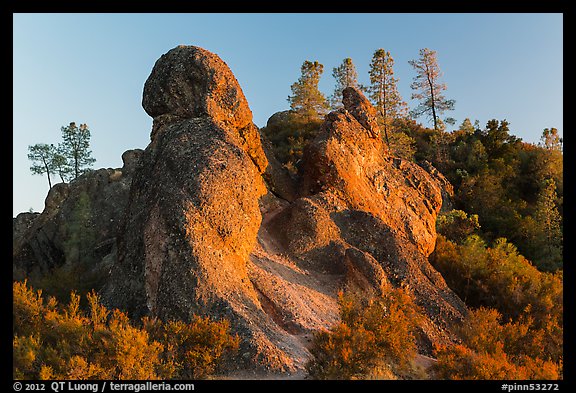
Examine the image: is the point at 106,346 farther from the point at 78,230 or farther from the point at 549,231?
the point at 549,231

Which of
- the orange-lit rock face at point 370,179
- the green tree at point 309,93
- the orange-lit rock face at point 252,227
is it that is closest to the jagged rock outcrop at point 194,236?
the orange-lit rock face at point 252,227

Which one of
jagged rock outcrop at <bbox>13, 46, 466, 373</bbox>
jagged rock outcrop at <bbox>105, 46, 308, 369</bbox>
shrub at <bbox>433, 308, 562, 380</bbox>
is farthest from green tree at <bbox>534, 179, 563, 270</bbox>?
jagged rock outcrop at <bbox>105, 46, 308, 369</bbox>

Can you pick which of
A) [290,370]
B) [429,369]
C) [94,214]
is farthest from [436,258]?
[94,214]

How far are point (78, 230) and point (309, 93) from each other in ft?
133

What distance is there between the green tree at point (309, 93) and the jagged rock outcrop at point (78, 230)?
35.6 metres

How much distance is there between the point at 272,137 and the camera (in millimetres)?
51469

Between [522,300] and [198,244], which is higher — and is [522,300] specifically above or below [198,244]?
below

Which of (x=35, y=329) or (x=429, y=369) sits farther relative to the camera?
(x=429, y=369)

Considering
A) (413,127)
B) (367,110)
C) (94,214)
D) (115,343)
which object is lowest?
(115,343)

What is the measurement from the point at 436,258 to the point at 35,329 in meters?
21.9

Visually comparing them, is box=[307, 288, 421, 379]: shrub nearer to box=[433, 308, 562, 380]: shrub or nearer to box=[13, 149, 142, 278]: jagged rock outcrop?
box=[433, 308, 562, 380]: shrub

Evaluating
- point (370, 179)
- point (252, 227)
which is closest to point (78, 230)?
point (252, 227)

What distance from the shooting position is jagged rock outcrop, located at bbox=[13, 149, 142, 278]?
80.6ft
